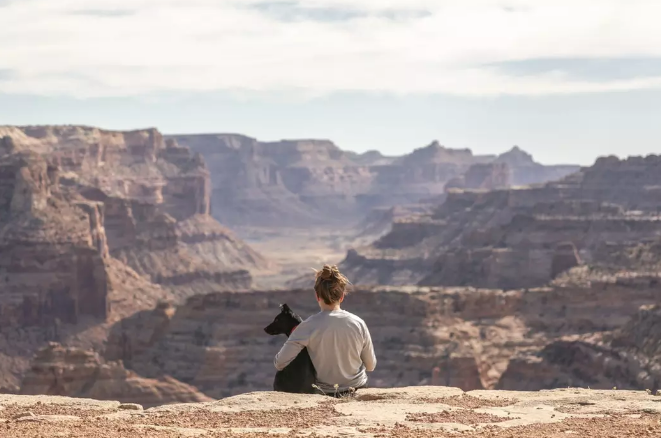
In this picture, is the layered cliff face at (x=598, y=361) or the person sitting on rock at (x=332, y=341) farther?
the layered cliff face at (x=598, y=361)

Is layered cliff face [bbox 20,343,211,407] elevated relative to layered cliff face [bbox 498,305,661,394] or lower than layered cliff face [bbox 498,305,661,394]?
lower

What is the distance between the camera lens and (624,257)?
5226 inches

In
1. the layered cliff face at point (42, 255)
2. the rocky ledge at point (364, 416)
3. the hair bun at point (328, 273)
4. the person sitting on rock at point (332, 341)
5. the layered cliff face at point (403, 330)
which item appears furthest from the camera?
the layered cliff face at point (42, 255)

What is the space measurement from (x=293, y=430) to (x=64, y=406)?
17.9 ft

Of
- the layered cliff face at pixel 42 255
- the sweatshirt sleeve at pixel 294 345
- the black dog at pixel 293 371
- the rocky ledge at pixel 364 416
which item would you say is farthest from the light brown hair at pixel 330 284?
the layered cliff face at pixel 42 255

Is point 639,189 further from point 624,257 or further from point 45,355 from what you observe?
point 45,355

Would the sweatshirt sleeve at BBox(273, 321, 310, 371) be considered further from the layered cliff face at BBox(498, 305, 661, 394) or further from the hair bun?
the layered cliff face at BBox(498, 305, 661, 394)

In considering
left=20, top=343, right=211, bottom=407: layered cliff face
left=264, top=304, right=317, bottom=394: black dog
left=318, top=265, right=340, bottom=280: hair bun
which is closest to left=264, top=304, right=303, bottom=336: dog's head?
left=264, top=304, right=317, bottom=394: black dog

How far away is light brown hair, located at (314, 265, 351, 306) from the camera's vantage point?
2167 cm

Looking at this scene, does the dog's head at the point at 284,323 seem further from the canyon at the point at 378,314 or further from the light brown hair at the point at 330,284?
the canyon at the point at 378,314

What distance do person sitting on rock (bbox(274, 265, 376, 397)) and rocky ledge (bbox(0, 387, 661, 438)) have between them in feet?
1.61

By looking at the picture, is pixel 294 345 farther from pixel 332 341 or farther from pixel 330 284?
pixel 330 284

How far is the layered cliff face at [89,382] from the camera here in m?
81.0

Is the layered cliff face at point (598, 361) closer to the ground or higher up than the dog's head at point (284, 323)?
closer to the ground
